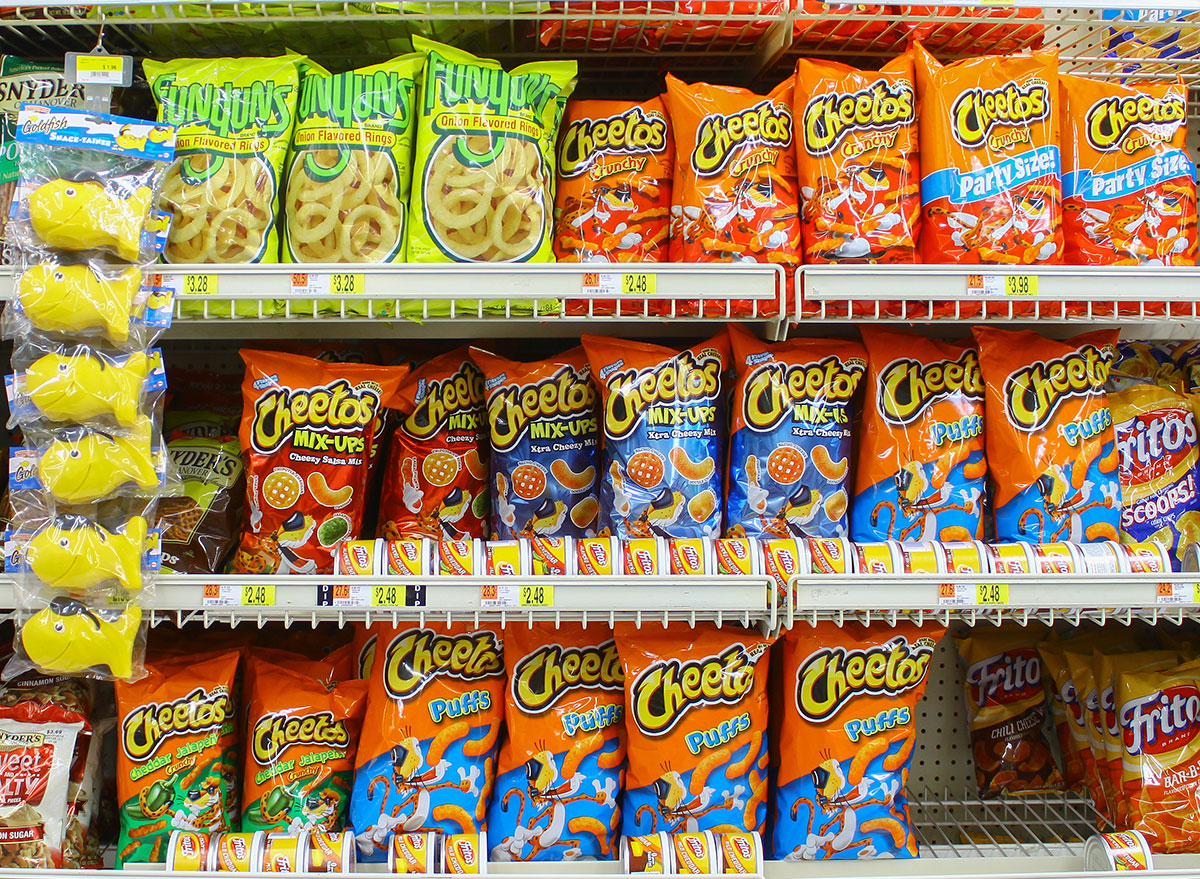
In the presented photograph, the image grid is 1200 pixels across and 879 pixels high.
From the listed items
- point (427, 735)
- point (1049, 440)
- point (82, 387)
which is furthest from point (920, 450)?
point (82, 387)

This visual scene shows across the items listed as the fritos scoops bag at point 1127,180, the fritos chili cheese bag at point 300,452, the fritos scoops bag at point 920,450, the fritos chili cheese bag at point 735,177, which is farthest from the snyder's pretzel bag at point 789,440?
the fritos chili cheese bag at point 300,452

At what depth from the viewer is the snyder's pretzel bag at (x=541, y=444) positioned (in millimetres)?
1503

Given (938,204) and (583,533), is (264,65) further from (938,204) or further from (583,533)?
(938,204)

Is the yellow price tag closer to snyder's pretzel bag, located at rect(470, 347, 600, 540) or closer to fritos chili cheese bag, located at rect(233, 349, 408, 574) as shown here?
snyder's pretzel bag, located at rect(470, 347, 600, 540)

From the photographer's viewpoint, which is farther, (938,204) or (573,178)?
(573,178)

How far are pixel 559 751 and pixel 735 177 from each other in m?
1.00

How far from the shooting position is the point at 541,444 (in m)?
1.50

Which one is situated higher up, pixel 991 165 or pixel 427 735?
pixel 991 165

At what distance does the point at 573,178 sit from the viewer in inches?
58.6

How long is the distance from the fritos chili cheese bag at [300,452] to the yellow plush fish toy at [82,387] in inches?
8.9

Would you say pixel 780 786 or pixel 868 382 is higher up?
pixel 868 382

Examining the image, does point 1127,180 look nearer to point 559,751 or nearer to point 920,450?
point 920,450

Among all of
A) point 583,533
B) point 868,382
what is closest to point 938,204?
point 868,382

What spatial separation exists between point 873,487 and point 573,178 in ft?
2.48
